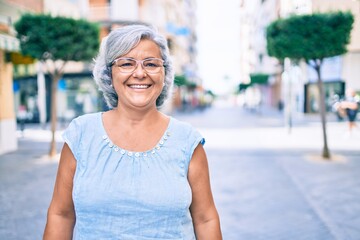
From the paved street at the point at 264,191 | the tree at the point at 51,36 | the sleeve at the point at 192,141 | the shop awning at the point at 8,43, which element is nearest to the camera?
the sleeve at the point at 192,141

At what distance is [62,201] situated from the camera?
5.76ft

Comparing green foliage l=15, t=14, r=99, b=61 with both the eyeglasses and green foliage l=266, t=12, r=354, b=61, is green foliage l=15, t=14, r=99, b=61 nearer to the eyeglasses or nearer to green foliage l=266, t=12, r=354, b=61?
green foliage l=266, t=12, r=354, b=61

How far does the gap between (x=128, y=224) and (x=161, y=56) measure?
83 centimetres

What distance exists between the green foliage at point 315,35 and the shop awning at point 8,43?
292 inches

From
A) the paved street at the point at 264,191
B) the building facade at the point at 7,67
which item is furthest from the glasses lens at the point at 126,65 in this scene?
the building facade at the point at 7,67

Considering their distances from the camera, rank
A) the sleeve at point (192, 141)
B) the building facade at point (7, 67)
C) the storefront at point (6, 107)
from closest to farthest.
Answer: the sleeve at point (192, 141), the building facade at point (7, 67), the storefront at point (6, 107)

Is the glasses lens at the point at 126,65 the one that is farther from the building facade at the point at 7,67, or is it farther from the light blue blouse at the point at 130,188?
the building facade at the point at 7,67

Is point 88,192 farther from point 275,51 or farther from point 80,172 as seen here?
point 275,51

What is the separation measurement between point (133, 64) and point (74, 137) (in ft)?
1.48

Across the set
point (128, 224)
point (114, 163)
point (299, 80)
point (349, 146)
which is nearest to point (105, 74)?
point (114, 163)

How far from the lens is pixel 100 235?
1673 mm

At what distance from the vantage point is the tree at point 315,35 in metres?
9.13

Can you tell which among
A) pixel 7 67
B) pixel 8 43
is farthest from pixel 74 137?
pixel 7 67

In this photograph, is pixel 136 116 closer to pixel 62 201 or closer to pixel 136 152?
pixel 136 152
